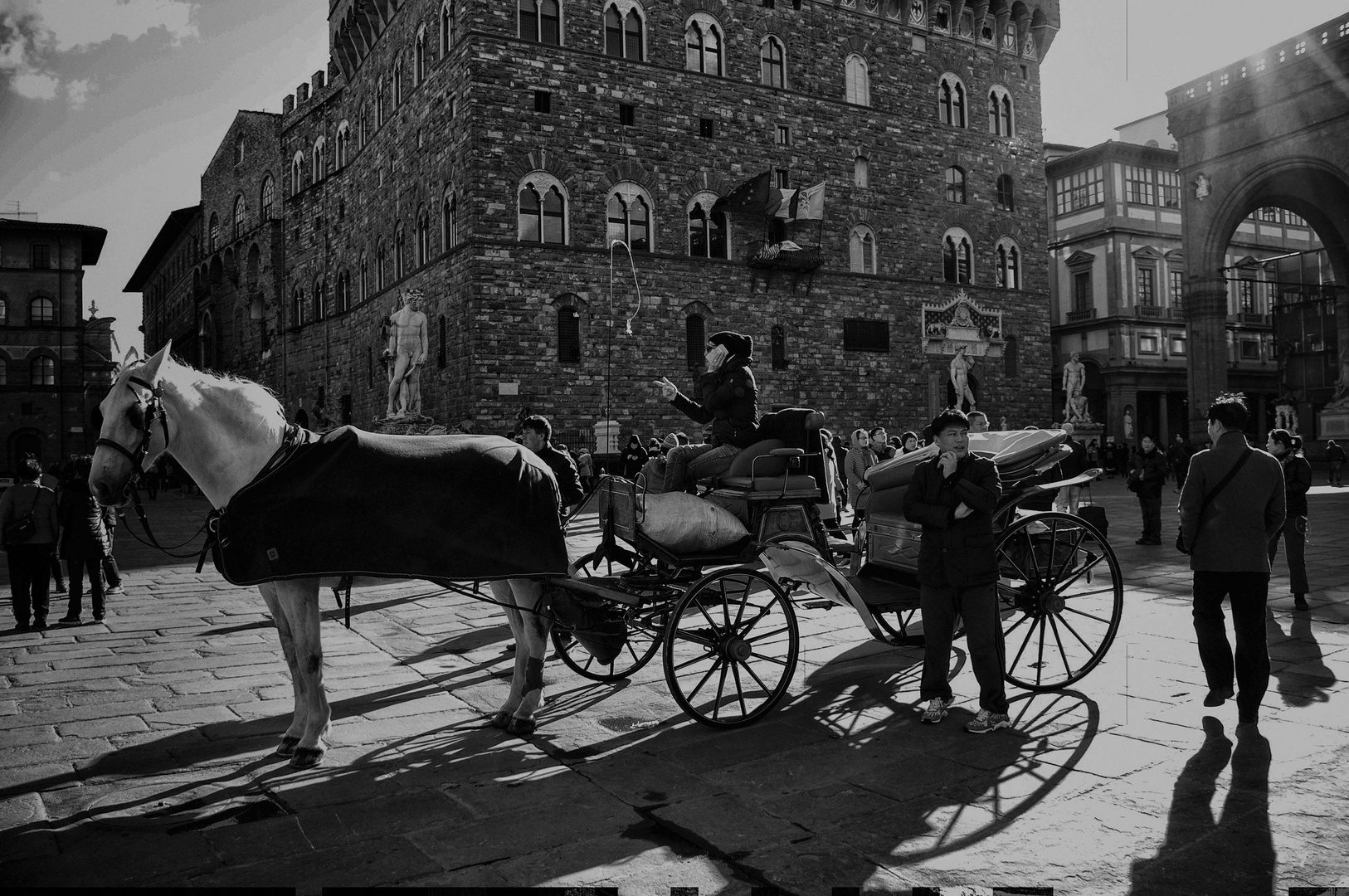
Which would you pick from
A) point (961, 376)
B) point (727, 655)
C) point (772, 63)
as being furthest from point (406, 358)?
point (727, 655)

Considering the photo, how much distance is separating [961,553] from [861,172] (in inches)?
987

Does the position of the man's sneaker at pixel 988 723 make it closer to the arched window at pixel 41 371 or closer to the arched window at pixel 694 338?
the arched window at pixel 694 338

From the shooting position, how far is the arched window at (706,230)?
25453 millimetres

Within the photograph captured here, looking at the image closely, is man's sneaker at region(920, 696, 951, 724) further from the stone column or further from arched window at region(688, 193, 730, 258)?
the stone column

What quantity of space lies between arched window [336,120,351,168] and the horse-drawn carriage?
2984 cm

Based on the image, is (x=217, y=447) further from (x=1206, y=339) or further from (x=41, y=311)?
(x=41, y=311)

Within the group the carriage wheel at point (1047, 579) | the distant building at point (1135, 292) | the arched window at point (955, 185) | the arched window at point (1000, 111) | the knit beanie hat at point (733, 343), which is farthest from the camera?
the distant building at point (1135, 292)

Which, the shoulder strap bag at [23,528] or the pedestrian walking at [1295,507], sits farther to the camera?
the shoulder strap bag at [23,528]

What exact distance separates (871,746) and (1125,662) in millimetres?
2365

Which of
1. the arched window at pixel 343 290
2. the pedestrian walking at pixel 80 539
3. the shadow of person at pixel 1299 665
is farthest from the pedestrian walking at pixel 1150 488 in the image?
the arched window at pixel 343 290

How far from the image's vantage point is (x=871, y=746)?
14.5 feet

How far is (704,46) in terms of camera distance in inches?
1011

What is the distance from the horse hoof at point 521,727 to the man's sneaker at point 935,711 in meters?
1.95

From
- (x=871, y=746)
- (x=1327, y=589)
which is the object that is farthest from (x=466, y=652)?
(x=1327, y=589)
